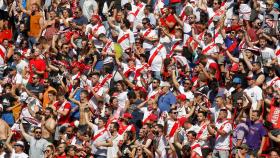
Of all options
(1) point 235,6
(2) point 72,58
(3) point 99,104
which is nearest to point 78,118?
(3) point 99,104

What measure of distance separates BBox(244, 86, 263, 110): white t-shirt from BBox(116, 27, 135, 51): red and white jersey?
473cm

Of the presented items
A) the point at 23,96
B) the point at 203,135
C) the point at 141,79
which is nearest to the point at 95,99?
the point at 141,79

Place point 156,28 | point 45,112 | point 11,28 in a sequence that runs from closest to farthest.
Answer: point 45,112, point 156,28, point 11,28

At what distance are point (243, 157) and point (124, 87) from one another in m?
4.35

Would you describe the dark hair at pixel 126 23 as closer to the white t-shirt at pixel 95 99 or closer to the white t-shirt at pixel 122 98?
the white t-shirt at pixel 95 99

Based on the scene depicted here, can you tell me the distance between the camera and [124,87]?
96.5ft

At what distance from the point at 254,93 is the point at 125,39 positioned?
5129 mm

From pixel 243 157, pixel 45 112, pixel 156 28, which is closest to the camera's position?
pixel 243 157

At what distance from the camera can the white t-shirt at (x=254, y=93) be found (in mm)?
27366

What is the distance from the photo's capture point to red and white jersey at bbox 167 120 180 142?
2756cm

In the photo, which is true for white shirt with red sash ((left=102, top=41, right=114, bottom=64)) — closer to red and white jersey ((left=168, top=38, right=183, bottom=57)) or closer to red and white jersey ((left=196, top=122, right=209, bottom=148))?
red and white jersey ((left=168, top=38, right=183, bottom=57))

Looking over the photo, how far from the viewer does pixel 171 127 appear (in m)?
27.7

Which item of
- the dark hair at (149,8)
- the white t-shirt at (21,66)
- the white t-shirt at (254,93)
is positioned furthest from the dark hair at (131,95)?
the dark hair at (149,8)

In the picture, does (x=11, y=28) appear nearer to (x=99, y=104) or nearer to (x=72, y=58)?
(x=72, y=58)
